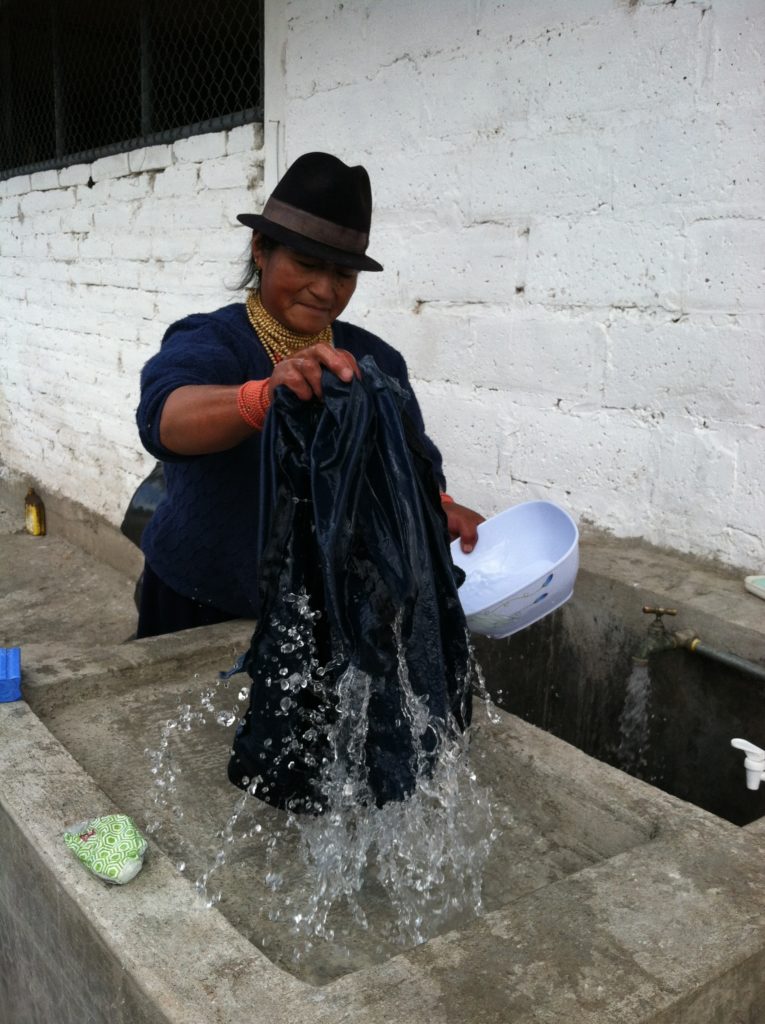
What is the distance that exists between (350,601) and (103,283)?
4.01m

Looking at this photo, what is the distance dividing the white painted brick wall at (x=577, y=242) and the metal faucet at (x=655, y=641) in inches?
14.0

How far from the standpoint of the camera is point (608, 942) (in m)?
1.23

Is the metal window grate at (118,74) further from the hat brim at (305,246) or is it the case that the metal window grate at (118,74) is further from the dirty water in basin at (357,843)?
the dirty water in basin at (357,843)

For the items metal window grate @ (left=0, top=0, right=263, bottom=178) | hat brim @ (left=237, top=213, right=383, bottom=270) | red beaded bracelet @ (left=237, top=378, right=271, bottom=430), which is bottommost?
red beaded bracelet @ (left=237, top=378, right=271, bottom=430)

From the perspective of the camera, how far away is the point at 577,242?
8.68 ft

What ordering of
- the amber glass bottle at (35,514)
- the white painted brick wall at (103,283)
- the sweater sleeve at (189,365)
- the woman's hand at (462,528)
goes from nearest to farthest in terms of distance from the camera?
the sweater sleeve at (189,365)
the woman's hand at (462,528)
the white painted brick wall at (103,283)
the amber glass bottle at (35,514)

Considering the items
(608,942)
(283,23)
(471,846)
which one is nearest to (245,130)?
(283,23)

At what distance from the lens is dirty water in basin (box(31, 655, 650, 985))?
1572mm

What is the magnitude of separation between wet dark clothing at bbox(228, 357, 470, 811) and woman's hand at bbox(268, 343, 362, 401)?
2 centimetres

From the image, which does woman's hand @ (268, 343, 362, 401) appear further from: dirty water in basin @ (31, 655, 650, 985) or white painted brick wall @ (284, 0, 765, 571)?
white painted brick wall @ (284, 0, 765, 571)

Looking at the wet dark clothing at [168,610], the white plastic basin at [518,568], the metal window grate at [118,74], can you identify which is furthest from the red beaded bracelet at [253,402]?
the metal window grate at [118,74]

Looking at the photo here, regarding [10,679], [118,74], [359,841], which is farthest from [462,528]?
[118,74]

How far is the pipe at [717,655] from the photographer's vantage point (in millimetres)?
2033

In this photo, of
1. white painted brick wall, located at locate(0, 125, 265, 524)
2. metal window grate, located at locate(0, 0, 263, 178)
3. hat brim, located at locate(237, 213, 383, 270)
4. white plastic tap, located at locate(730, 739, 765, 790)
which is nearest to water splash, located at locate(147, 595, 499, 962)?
white plastic tap, located at locate(730, 739, 765, 790)
